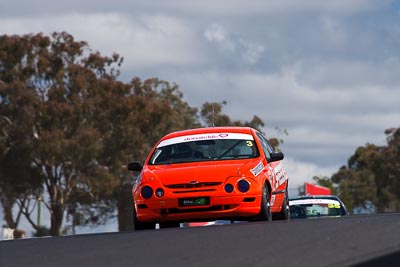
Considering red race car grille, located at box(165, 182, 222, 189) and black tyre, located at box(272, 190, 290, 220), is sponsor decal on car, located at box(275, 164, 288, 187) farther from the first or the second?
red race car grille, located at box(165, 182, 222, 189)

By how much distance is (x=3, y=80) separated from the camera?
174ft

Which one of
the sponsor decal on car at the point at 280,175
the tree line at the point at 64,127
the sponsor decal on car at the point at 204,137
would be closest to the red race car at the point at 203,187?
the sponsor decal on car at the point at 204,137

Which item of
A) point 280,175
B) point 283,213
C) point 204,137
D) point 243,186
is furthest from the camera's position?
point 280,175

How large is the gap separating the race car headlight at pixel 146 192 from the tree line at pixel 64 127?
35714 millimetres

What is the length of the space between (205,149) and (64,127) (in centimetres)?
3647

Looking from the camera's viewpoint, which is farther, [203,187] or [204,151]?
[204,151]

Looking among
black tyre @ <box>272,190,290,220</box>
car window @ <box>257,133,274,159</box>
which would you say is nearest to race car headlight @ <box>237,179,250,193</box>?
car window @ <box>257,133,274,159</box>

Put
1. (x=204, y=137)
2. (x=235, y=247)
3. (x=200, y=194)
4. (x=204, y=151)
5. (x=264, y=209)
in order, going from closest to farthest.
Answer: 1. (x=235, y=247)
2. (x=200, y=194)
3. (x=264, y=209)
4. (x=204, y=151)
5. (x=204, y=137)

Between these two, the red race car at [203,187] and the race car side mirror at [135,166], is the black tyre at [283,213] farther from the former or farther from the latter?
the race car side mirror at [135,166]

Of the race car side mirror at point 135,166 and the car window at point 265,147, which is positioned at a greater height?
the car window at point 265,147

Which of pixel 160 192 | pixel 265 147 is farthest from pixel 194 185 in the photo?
pixel 265 147

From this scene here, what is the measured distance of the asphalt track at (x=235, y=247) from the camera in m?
9.73

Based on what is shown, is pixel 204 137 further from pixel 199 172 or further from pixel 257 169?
pixel 199 172

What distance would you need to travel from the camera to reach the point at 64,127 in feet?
173
